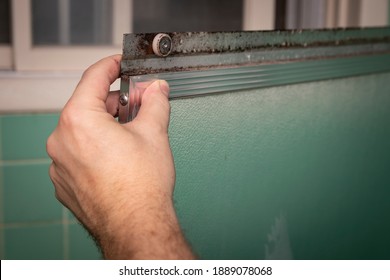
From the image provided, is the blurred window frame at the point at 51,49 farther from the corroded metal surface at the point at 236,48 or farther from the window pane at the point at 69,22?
the corroded metal surface at the point at 236,48

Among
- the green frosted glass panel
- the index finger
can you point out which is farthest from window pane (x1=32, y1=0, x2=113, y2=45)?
the index finger

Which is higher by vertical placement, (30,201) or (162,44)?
(162,44)

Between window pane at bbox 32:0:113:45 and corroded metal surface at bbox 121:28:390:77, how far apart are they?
787mm

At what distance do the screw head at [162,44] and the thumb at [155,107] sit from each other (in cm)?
3

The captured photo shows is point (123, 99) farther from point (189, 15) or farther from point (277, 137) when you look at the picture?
point (189, 15)

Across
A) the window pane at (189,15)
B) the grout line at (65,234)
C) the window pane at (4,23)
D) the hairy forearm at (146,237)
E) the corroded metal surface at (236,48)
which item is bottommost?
the grout line at (65,234)

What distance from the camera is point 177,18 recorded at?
3.23 m

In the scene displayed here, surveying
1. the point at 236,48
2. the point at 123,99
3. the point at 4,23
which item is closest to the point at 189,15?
the point at 4,23

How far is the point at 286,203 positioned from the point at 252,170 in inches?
5.0

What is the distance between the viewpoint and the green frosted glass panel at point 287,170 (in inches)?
29.9

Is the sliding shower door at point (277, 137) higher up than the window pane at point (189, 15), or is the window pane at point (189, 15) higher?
the window pane at point (189, 15)

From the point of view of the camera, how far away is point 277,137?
0.88m

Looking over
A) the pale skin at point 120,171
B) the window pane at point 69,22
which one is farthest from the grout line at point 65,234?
the pale skin at point 120,171

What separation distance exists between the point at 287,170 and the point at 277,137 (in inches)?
2.7
